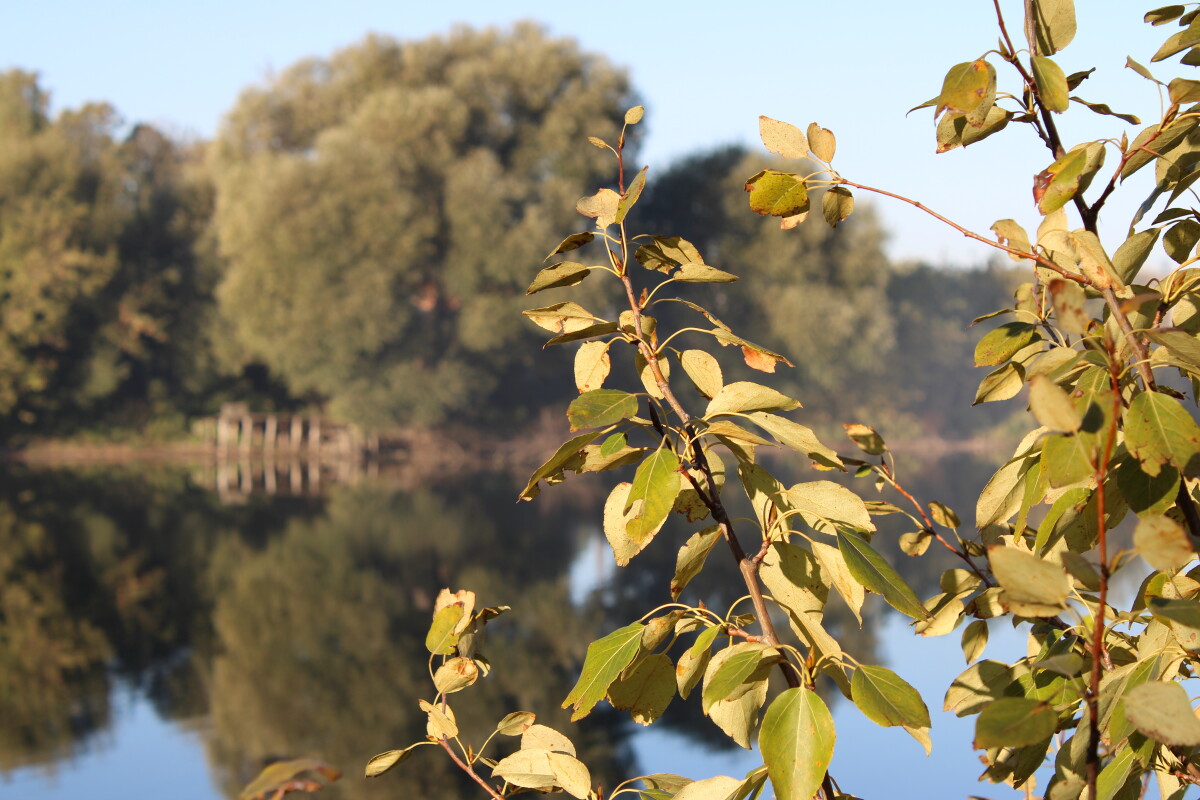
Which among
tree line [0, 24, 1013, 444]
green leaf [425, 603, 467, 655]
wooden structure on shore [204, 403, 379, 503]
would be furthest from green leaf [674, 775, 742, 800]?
wooden structure on shore [204, 403, 379, 503]

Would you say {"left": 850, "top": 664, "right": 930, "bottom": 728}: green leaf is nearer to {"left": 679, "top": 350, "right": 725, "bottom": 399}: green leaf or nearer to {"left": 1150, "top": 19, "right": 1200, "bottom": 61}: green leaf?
{"left": 679, "top": 350, "right": 725, "bottom": 399}: green leaf

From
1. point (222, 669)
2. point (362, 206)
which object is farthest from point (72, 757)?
point (362, 206)

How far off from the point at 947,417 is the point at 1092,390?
150 feet

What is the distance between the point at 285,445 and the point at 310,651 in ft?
77.7

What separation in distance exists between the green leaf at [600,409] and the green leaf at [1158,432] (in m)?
0.36

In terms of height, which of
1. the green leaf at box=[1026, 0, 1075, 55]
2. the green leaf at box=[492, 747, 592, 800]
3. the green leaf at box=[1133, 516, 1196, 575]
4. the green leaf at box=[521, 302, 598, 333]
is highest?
the green leaf at box=[1026, 0, 1075, 55]

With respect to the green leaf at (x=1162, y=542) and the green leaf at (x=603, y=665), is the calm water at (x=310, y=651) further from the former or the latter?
the green leaf at (x=1162, y=542)

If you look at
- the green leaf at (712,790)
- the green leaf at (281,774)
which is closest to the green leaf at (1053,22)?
the green leaf at (712,790)

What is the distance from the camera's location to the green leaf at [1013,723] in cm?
66

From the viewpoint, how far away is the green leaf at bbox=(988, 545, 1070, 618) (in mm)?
644

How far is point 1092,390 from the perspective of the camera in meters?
0.82

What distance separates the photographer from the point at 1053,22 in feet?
3.26

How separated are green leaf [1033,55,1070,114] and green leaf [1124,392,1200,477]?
0.26 meters

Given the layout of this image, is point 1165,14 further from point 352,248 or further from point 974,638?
point 352,248
